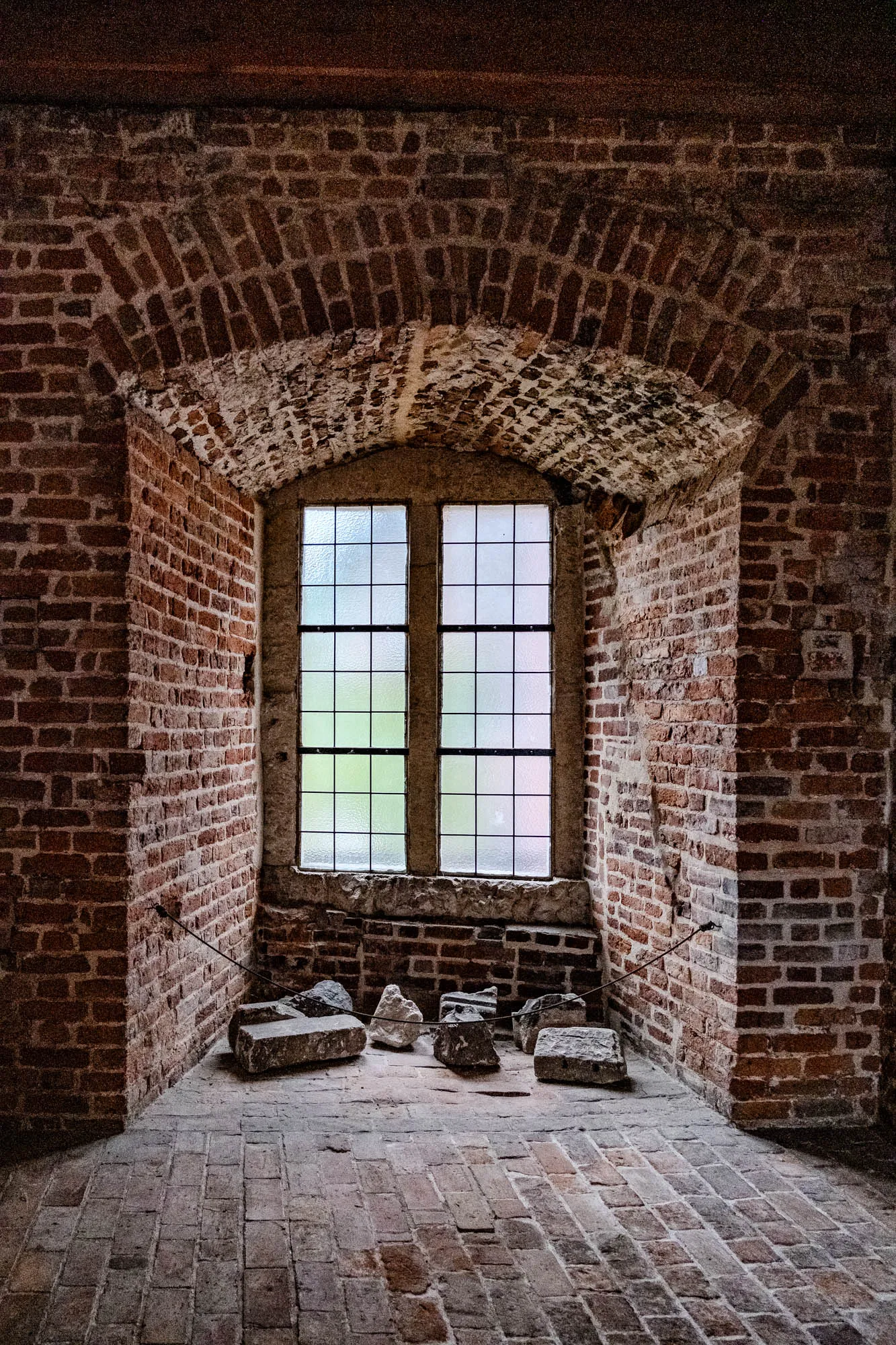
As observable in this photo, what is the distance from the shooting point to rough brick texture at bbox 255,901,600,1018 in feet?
19.1

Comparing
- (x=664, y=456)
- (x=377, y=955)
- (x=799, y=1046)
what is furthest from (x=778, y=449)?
(x=377, y=955)

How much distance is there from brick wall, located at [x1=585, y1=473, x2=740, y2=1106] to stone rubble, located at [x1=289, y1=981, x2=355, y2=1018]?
1556 mm

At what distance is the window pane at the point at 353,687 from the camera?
245 inches

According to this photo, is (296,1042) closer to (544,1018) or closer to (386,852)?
(544,1018)

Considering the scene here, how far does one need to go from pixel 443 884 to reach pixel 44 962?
2568 mm

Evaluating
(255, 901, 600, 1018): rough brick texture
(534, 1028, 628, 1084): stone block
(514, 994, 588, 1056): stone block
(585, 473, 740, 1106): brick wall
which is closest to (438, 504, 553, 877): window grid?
(585, 473, 740, 1106): brick wall

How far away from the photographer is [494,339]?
432 centimetres

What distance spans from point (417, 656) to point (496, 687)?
55 cm

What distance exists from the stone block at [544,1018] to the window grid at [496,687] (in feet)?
3.27

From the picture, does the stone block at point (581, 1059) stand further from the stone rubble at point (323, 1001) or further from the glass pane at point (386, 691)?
the glass pane at point (386, 691)

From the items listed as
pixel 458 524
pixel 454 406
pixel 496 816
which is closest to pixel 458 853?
pixel 496 816

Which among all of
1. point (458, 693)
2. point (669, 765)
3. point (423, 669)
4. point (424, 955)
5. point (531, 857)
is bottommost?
point (424, 955)

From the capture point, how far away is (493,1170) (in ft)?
12.3

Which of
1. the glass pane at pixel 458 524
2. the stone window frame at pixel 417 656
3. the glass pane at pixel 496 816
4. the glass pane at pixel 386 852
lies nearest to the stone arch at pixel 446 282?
the stone window frame at pixel 417 656
